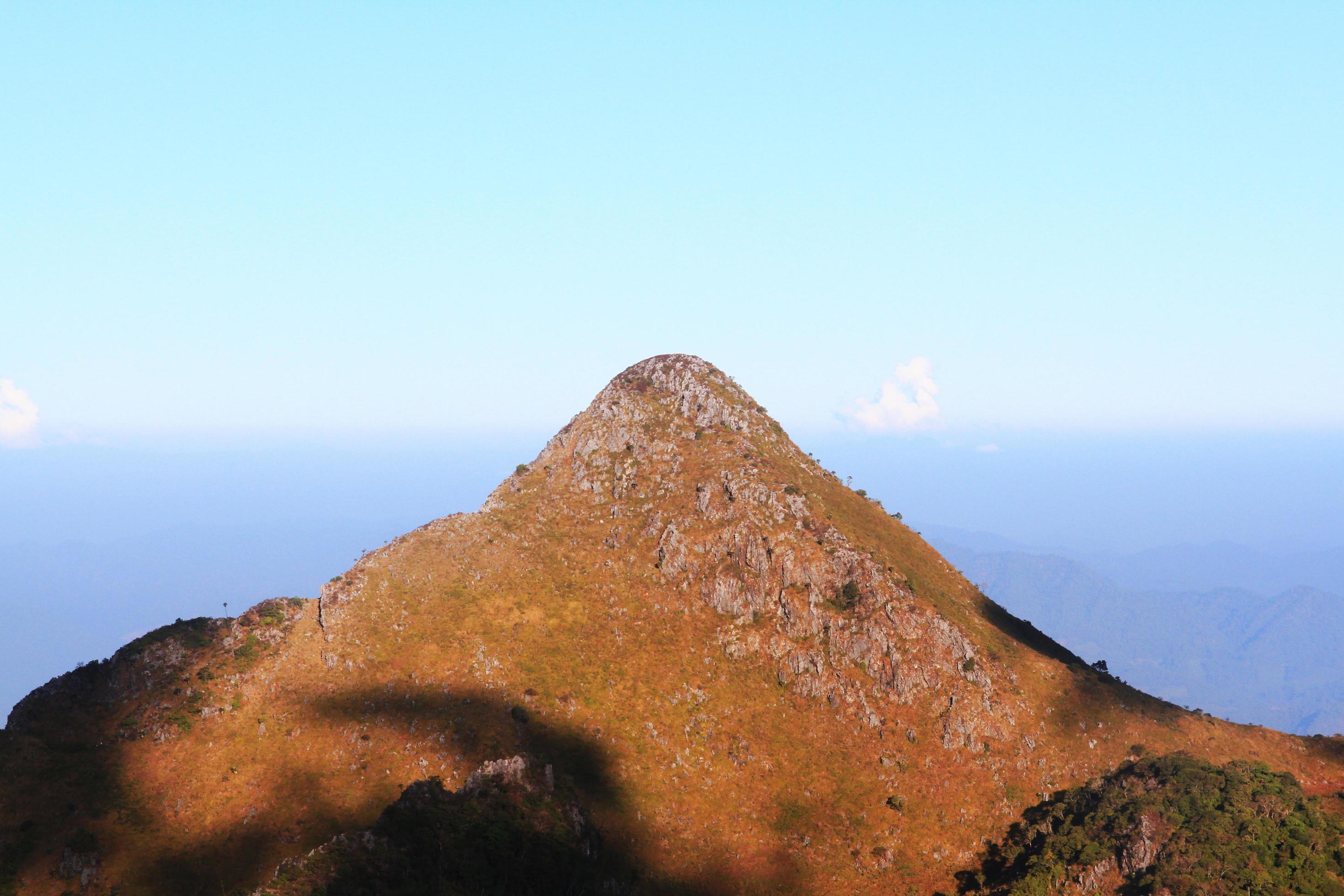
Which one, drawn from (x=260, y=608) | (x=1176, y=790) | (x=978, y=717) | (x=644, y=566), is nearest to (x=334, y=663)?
(x=260, y=608)

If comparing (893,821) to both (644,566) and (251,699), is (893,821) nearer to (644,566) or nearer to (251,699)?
(644,566)

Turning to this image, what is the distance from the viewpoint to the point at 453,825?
2741 inches

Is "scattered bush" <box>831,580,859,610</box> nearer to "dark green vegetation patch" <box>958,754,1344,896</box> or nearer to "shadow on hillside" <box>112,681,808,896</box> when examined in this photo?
"dark green vegetation patch" <box>958,754,1344,896</box>

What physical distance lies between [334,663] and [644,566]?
153 ft

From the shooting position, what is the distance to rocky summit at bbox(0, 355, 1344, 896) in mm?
74625

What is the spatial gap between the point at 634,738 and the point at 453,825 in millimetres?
29696

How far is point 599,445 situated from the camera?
452 feet

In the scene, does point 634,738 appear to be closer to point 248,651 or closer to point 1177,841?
point 248,651

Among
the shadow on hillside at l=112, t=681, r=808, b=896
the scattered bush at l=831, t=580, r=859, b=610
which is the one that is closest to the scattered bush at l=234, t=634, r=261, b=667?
the shadow on hillside at l=112, t=681, r=808, b=896

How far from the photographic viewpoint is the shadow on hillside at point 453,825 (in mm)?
64938

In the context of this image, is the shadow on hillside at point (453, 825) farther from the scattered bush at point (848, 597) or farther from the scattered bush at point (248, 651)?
the scattered bush at point (848, 597)

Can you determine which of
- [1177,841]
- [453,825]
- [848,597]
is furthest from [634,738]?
[1177,841]

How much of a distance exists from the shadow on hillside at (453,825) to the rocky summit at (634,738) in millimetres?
328

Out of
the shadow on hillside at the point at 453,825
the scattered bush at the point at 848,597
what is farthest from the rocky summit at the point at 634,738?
the scattered bush at the point at 848,597
